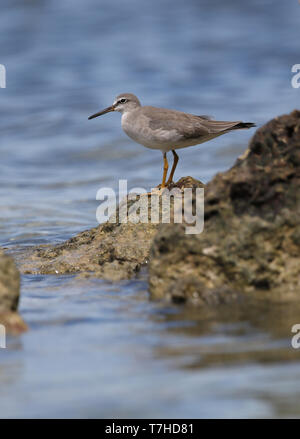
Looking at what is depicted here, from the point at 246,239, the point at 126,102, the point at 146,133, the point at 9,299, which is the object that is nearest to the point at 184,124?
the point at 146,133

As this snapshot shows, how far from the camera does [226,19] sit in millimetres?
18375

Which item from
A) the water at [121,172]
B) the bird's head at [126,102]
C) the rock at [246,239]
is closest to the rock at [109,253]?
the water at [121,172]

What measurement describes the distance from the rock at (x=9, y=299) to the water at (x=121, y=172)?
103 mm

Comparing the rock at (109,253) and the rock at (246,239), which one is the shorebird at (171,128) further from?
the rock at (246,239)

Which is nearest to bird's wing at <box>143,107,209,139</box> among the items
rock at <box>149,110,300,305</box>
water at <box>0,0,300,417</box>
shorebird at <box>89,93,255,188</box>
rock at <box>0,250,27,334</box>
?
shorebird at <box>89,93,255,188</box>

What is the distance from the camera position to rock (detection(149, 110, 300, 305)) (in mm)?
4457

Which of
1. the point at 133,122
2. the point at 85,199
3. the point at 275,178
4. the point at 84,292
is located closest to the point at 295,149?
the point at 275,178

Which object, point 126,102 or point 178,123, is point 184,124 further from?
point 126,102

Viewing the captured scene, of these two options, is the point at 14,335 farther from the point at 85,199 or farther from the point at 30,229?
the point at 85,199

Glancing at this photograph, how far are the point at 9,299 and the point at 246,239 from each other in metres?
1.58

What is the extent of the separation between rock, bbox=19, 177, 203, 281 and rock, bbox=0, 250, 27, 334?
1.50m

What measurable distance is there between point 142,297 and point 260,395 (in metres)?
1.76

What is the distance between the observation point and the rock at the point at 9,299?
157 inches

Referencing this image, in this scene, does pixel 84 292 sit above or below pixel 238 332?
above
